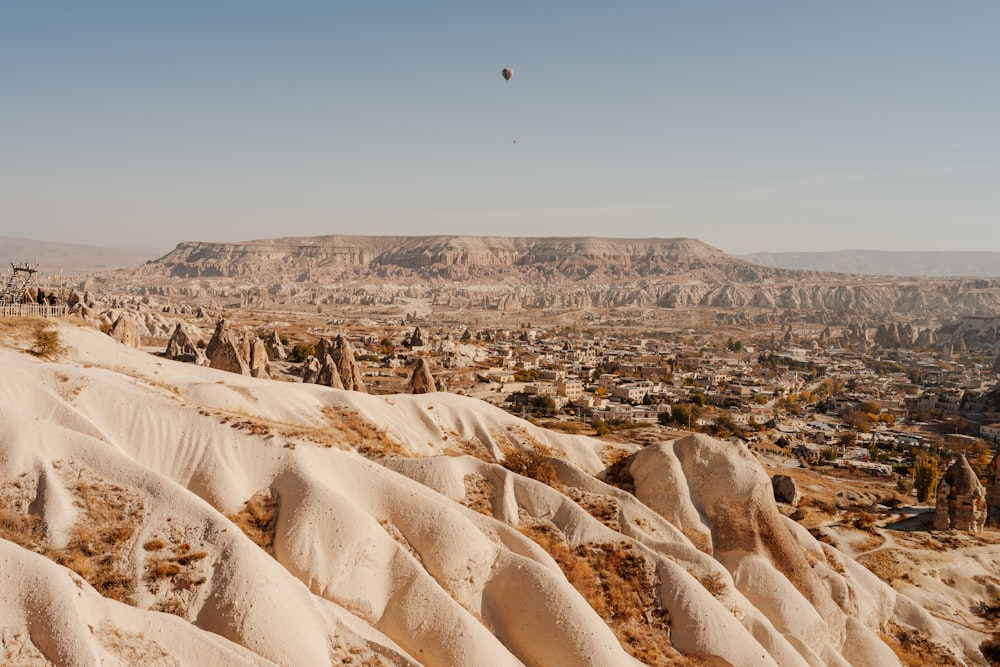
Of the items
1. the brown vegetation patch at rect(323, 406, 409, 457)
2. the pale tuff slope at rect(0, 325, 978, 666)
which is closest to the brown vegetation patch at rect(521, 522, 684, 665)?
the pale tuff slope at rect(0, 325, 978, 666)

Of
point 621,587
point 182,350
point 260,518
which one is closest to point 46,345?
point 260,518

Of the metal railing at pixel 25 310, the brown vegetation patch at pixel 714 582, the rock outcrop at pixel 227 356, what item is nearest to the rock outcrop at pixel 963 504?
the brown vegetation patch at pixel 714 582

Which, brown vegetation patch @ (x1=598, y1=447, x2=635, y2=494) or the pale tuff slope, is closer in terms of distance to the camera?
the pale tuff slope

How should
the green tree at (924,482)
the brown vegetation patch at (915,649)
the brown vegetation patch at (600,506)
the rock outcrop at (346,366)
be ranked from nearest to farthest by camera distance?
1. the brown vegetation patch at (600,506)
2. the brown vegetation patch at (915,649)
3. the green tree at (924,482)
4. the rock outcrop at (346,366)

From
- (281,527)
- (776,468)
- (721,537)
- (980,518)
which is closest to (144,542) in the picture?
(281,527)

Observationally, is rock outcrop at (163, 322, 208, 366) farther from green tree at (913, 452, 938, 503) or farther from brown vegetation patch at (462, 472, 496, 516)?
green tree at (913, 452, 938, 503)

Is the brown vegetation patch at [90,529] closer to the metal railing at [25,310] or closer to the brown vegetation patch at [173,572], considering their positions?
the brown vegetation patch at [173,572]

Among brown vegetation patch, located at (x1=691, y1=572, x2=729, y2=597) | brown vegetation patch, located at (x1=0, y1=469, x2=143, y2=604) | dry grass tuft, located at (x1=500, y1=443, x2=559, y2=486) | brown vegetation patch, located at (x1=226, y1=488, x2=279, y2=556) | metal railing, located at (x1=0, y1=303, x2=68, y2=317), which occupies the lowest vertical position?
brown vegetation patch, located at (x1=691, y1=572, x2=729, y2=597)
